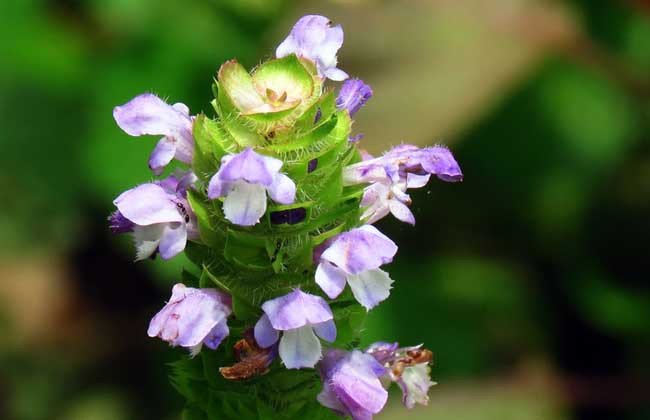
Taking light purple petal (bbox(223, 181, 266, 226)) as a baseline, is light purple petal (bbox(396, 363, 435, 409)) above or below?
below

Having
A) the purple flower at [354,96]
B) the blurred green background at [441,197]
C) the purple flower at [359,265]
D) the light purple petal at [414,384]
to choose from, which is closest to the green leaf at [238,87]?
the purple flower at [354,96]

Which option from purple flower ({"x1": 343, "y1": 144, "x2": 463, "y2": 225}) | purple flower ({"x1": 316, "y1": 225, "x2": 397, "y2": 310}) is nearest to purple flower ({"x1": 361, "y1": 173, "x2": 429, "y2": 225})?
purple flower ({"x1": 343, "y1": 144, "x2": 463, "y2": 225})

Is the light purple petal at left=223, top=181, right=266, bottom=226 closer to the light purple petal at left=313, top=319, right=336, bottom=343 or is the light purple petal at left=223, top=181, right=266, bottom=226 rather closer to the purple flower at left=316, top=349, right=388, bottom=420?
the light purple petal at left=313, top=319, right=336, bottom=343

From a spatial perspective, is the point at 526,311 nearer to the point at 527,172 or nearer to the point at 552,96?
the point at 527,172

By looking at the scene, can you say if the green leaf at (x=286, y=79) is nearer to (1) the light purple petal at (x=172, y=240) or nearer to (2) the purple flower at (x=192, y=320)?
(1) the light purple petal at (x=172, y=240)

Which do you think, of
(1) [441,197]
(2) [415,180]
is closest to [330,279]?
(2) [415,180]

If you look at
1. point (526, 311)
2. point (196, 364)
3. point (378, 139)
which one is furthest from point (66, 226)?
point (196, 364)

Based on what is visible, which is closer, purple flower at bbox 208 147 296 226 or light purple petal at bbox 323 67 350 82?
purple flower at bbox 208 147 296 226

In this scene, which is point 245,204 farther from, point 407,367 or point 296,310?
point 407,367
